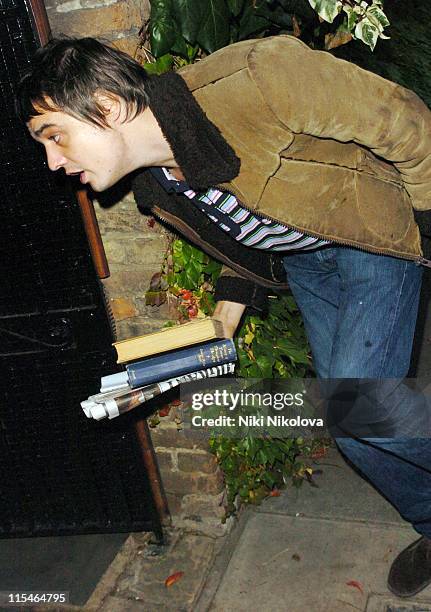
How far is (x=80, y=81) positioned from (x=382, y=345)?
1.20 meters

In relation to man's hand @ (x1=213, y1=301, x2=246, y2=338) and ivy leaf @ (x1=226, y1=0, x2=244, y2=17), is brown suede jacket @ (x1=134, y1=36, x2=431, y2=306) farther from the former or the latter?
ivy leaf @ (x1=226, y1=0, x2=244, y2=17)

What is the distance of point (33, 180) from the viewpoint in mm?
2867

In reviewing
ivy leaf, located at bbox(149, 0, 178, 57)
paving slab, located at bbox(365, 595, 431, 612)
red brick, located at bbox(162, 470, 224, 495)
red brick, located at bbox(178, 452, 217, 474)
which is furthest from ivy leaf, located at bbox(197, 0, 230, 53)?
paving slab, located at bbox(365, 595, 431, 612)

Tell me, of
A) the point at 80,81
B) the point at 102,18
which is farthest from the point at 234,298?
the point at 102,18

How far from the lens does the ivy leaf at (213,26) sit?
2.81m

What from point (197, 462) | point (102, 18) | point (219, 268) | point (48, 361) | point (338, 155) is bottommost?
point (197, 462)

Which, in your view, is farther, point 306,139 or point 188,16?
point 188,16

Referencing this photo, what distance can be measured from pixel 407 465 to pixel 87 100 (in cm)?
153

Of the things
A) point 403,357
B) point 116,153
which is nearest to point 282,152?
point 116,153

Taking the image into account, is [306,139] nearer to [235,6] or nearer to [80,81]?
[80,81]

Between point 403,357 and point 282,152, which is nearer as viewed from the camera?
point 282,152

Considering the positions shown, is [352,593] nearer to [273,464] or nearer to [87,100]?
[273,464]

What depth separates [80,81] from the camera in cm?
216

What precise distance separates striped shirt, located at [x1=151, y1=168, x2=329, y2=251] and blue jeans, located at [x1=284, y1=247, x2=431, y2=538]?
0.15 m
